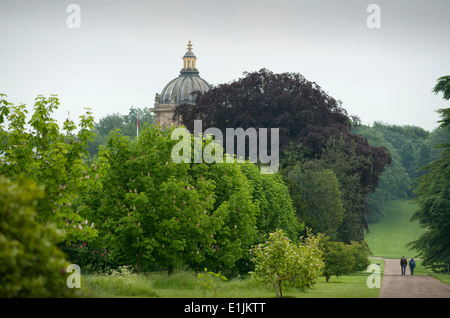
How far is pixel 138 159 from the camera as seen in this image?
33219 mm

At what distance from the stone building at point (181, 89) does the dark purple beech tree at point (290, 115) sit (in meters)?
36.4

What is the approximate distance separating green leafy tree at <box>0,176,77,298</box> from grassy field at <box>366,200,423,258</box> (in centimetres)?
6889

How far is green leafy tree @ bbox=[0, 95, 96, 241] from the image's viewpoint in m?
24.0

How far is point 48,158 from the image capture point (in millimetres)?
24656

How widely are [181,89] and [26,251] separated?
304 feet

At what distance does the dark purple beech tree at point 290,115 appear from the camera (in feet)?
193

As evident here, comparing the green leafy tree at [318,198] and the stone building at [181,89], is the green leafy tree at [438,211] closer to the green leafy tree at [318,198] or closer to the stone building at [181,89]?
the green leafy tree at [318,198]

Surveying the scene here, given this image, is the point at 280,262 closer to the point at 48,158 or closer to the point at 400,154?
the point at 48,158

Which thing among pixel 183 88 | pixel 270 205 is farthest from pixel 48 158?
pixel 183 88

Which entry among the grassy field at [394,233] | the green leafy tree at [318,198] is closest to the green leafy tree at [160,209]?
the green leafy tree at [318,198]

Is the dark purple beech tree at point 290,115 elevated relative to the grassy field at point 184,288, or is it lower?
elevated

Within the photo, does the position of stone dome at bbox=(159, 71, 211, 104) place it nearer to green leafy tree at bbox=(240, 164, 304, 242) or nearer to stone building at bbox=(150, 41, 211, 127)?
stone building at bbox=(150, 41, 211, 127)

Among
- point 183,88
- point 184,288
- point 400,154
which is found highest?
point 183,88
